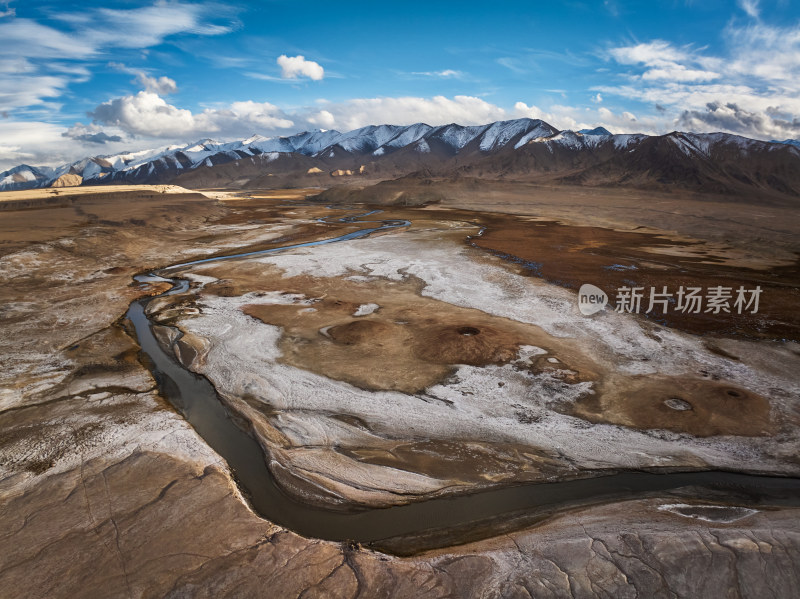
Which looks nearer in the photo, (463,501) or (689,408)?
(463,501)

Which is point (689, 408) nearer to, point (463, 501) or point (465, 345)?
point (465, 345)

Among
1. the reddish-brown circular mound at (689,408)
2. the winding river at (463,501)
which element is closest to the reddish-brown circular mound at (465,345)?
the reddish-brown circular mound at (689,408)

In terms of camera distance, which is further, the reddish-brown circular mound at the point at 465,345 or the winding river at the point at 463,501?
the reddish-brown circular mound at the point at 465,345

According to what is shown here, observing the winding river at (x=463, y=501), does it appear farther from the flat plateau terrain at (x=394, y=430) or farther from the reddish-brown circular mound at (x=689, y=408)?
the reddish-brown circular mound at (x=689, y=408)

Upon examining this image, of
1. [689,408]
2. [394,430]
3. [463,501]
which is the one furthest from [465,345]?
[463,501]

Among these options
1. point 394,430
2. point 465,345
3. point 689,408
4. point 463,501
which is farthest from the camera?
point 465,345

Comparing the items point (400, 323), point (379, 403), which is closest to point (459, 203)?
point (400, 323)

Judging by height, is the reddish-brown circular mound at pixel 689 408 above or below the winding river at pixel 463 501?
above
